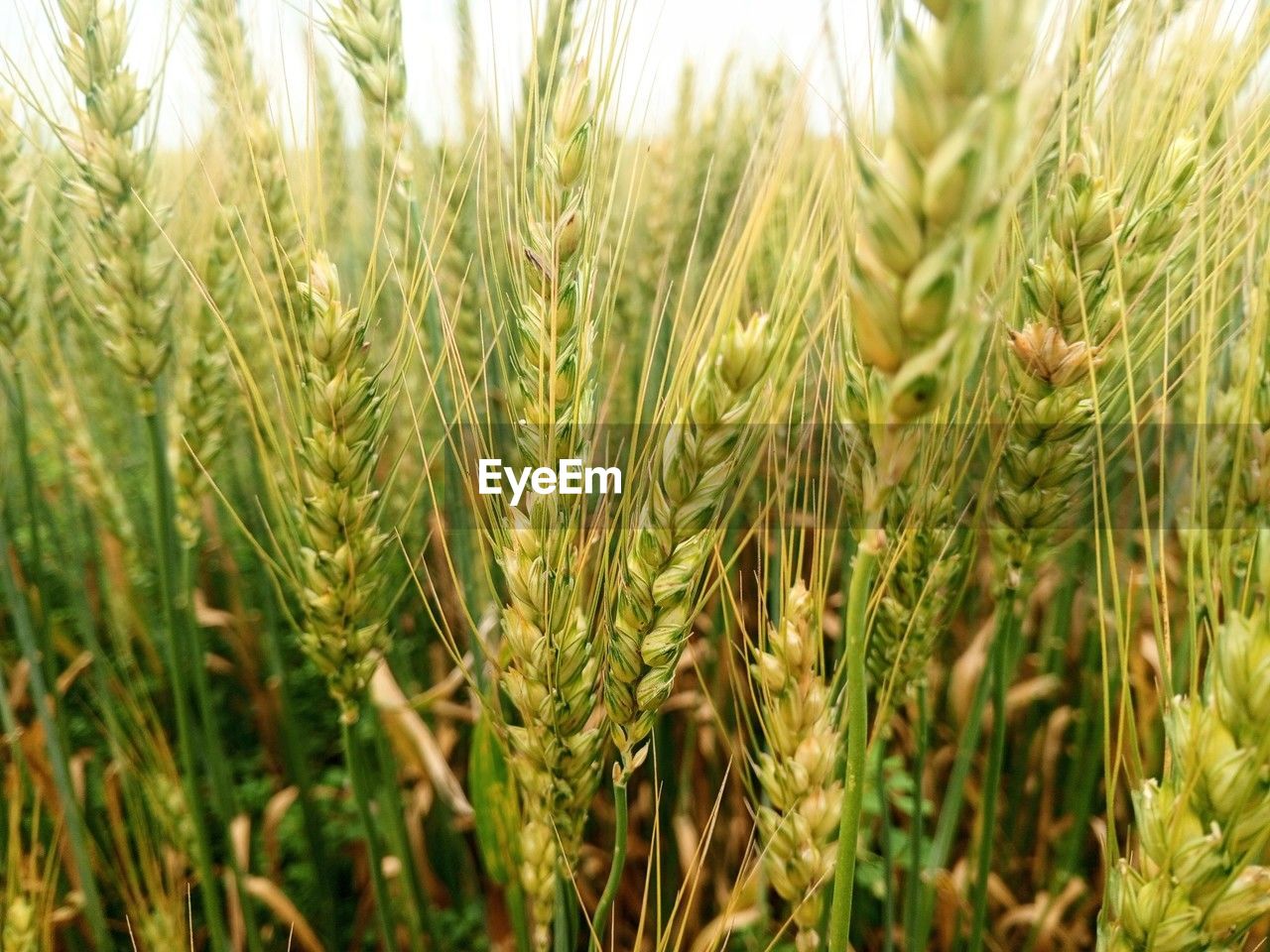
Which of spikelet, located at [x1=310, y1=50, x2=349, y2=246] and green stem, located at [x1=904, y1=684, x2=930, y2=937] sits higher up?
spikelet, located at [x1=310, y1=50, x2=349, y2=246]

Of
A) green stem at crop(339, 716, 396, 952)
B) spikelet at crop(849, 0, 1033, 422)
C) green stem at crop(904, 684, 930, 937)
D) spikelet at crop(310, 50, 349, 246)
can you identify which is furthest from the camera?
spikelet at crop(310, 50, 349, 246)

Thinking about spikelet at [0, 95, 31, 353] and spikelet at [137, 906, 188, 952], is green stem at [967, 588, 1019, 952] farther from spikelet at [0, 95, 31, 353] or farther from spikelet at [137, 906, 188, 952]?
spikelet at [0, 95, 31, 353]

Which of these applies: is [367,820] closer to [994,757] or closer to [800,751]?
[800,751]

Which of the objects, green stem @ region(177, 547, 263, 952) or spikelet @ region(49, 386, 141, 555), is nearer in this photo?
green stem @ region(177, 547, 263, 952)

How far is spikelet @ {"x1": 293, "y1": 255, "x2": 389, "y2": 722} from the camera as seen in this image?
38.5 inches

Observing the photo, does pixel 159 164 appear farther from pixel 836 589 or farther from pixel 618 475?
pixel 836 589

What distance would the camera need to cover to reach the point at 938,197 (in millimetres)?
505

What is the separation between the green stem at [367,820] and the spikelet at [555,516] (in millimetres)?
299

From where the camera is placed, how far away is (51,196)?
72.3 inches

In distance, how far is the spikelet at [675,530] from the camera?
2.55 ft

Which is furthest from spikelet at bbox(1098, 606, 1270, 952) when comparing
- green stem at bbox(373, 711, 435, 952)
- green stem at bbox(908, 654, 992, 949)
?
green stem at bbox(373, 711, 435, 952)

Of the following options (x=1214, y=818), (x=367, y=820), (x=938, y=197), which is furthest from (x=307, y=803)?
(x=938, y=197)

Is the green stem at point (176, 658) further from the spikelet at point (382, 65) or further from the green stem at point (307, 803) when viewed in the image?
the spikelet at point (382, 65)

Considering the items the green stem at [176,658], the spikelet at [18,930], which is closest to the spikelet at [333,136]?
the green stem at [176,658]
